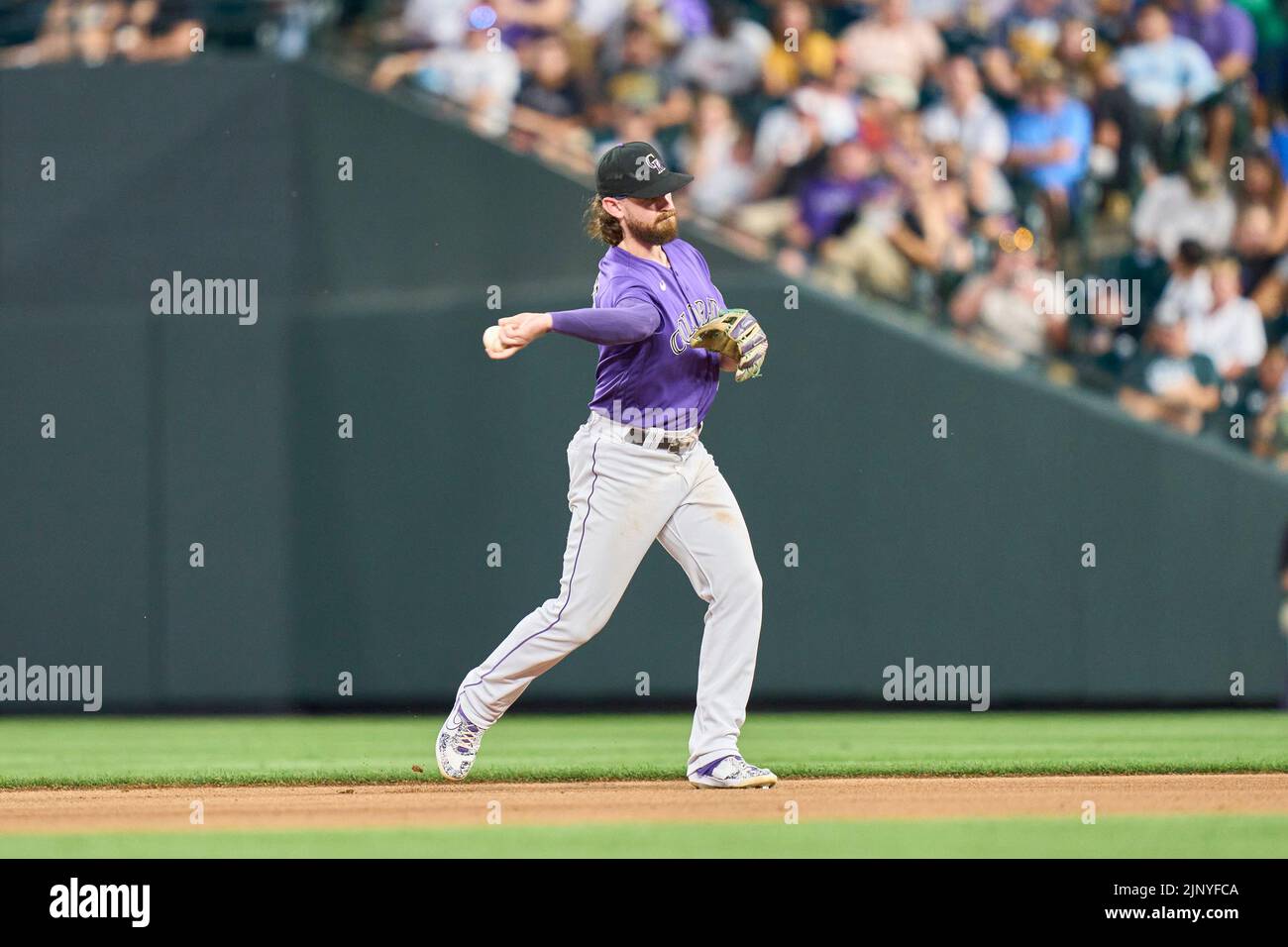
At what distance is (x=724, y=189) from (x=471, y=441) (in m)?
2.03

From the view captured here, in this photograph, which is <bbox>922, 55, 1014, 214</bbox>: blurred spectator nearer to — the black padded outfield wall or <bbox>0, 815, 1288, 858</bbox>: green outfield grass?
the black padded outfield wall

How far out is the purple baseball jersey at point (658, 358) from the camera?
6527 millimetres

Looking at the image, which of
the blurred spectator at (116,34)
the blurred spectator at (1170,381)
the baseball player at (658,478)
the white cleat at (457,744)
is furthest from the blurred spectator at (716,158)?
the white cleat at (457,744)

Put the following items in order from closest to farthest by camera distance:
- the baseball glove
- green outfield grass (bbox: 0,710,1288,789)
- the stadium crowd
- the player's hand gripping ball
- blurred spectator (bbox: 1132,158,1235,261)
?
the player's hand gripping ball → the baseball glove → green outfield grass (bbox: 0,710,1288,789) → the stadium crowd → blurred spectator (bbox: 1132,158,1235,261)

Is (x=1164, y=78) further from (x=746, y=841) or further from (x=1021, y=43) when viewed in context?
(x=746, y=841)

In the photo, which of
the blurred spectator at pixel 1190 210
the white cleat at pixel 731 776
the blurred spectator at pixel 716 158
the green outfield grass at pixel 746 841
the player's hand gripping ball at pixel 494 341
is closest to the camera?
the green outfield grass at pixel 746 841

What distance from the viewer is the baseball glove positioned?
Answer: 6484 millimetres

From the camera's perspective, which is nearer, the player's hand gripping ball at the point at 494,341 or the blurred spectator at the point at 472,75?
the player's hand gripping ball at the point at 494,341

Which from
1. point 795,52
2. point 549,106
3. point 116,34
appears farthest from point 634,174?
point 116,34

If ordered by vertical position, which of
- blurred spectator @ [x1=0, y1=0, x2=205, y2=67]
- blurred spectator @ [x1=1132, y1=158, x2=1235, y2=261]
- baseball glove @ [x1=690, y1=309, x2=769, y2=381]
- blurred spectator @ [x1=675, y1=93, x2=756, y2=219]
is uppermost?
blurred spectator @ [x1=0, y1=0, x2=205, y2=67]

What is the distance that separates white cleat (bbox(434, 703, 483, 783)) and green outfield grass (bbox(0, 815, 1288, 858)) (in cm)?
98

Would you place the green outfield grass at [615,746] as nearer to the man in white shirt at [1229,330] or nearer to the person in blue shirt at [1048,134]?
the man in white shirt at [1229,330]

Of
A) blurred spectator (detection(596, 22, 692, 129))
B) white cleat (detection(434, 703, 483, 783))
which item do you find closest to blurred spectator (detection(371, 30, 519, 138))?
blurred spectator (detection(596, 22, 692, 129))

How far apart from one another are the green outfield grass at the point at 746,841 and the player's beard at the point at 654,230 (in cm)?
203
